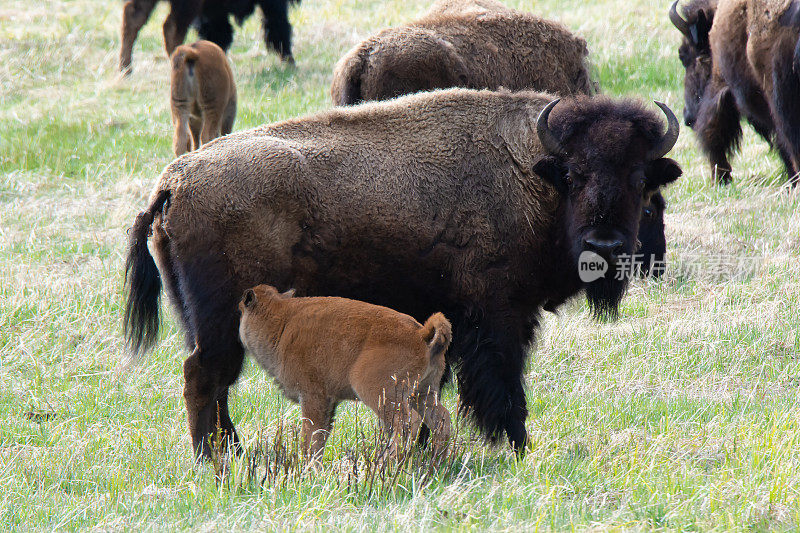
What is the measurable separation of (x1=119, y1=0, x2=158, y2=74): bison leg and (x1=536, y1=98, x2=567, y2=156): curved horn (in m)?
10.2

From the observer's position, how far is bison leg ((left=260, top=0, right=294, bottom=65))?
13703 mm

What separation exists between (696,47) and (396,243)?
248 inches

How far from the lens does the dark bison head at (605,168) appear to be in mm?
4141

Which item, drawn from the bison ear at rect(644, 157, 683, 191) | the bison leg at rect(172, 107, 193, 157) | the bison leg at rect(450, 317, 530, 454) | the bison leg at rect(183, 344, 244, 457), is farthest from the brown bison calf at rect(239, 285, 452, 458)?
the bison leg at rect(172, 107, 193, 157)

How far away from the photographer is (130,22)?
13188 millimetres

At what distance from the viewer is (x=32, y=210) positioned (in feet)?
27.6

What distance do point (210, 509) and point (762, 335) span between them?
145 inches

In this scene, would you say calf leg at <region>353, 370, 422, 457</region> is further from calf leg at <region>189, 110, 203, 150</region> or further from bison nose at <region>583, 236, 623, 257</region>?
calf leg at <region>189, 110, 203, 150</region>

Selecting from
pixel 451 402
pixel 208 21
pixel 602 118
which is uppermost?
pixel 602 118

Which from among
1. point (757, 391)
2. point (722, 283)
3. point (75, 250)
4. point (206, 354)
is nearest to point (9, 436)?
point (206, 354)

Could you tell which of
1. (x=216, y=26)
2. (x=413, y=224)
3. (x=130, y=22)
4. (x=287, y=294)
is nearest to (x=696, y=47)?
(x=413, y=224)

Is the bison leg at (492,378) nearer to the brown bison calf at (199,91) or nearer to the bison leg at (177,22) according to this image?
the brown bison calf at (199,91)

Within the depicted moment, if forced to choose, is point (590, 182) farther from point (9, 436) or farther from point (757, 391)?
point (9, 436)

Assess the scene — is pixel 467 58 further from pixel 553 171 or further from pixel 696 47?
pixel 696 47
